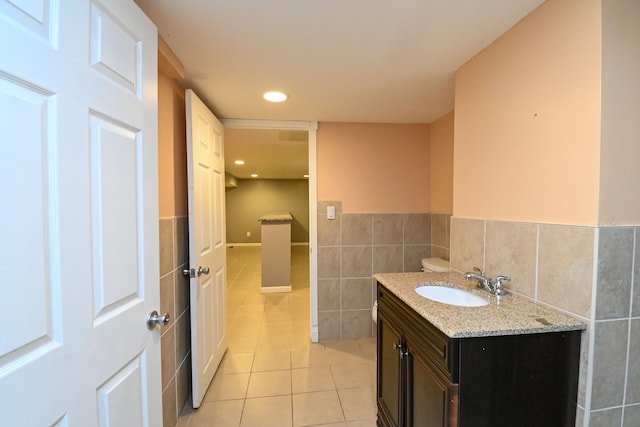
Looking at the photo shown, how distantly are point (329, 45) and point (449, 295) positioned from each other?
55.0 inches

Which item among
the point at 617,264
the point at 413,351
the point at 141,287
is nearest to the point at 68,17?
the point at 141,287

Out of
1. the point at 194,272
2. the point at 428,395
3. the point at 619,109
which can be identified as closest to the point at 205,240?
the point at 194,272

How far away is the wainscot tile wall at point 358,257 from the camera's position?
2.63 m

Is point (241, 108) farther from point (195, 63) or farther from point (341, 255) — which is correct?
point (341, 255)

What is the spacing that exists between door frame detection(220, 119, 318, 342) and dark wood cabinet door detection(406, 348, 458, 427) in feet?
4.81

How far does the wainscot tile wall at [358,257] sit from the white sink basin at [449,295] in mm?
1225

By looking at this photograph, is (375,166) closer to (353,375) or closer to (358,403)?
(353,375)

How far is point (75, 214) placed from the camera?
0.68 metres

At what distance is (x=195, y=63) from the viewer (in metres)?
1.50

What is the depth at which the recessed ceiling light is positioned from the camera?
1917 mm

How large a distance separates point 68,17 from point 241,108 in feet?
5.24

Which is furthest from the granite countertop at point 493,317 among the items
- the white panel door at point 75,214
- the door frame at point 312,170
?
the door frame at point 312,170

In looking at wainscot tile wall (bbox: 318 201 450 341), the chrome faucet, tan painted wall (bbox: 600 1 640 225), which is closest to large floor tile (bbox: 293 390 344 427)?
wainscot tile wall (bbox: 318 201 450 341)

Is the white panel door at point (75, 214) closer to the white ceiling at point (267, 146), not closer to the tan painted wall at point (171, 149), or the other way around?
the tan painted wall at point (171, 149)
